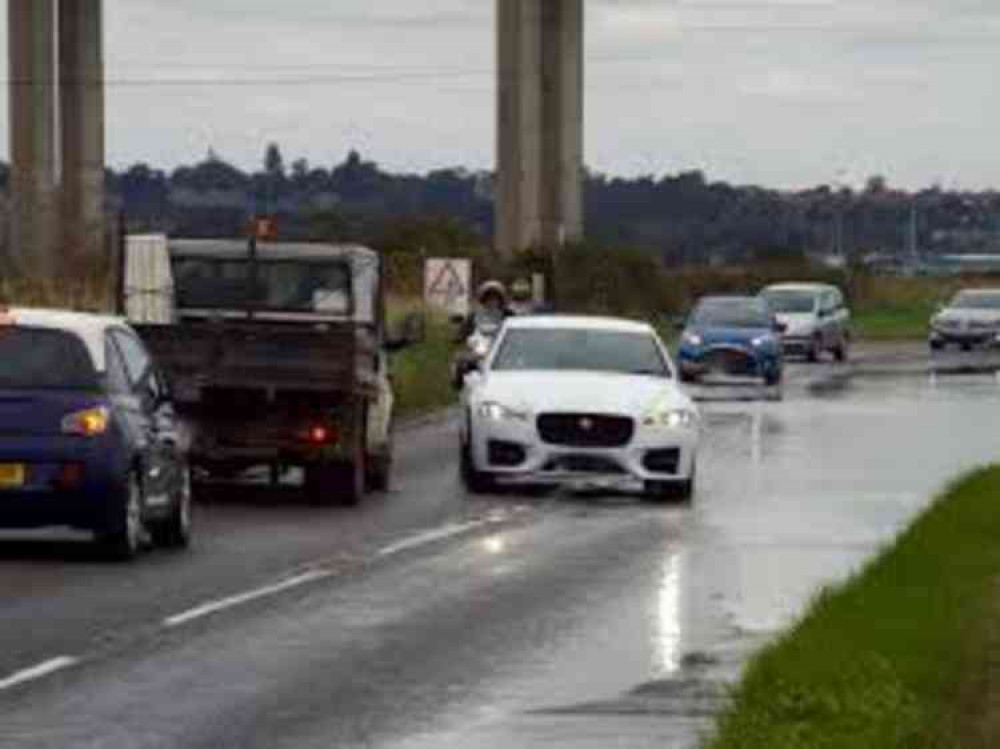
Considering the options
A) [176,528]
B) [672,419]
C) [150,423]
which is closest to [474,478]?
[672,419]

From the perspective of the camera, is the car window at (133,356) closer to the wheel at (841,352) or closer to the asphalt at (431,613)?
the asphalt at (431,613)

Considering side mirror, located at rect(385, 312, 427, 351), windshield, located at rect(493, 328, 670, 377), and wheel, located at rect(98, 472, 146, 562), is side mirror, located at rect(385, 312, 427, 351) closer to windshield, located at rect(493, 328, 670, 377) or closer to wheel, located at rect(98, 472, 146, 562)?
windshield, located at rect(493, 328, 670, 377)

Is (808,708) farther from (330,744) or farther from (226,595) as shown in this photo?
(226,595)

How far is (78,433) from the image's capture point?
2078 cm

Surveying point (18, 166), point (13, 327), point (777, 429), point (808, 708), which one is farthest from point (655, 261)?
point (808, 708)

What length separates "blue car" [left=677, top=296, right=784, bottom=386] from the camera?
54594 millimetres

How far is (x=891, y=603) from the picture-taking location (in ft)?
55.4

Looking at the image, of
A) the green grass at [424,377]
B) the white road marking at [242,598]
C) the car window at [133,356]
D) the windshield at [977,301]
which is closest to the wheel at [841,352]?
the windshield at [977,301]

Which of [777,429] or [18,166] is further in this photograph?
[18,166]

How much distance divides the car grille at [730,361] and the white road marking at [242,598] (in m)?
34.5

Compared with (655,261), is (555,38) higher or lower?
higher

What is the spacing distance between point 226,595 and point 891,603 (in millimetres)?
3977

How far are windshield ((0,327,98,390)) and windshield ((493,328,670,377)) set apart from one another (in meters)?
8.62

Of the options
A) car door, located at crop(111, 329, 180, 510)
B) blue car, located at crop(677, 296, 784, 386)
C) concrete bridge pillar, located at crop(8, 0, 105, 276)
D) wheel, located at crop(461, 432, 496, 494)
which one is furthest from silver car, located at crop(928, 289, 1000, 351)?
car door, located at crop(111, 329, 180, 510)
